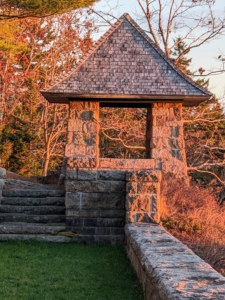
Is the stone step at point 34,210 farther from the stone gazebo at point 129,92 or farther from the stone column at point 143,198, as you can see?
the stone gazebo at point 129,92

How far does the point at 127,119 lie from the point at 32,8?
28.6ft

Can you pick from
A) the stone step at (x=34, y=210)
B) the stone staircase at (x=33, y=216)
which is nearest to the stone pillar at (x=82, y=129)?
the stone staircase at (x=33, y=216)

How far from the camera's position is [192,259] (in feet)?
11.5

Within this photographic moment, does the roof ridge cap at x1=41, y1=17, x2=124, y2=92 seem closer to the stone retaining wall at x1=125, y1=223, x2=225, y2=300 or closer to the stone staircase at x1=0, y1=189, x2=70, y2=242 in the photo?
the stone staircase at x1=0, y1=189, x2=70, y2=242

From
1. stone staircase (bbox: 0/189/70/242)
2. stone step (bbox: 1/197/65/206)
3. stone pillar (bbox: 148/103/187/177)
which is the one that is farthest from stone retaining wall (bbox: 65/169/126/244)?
stone pillar (bbox: 148/103/187/177)

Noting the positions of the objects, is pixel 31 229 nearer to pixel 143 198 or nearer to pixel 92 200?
pixel 92 200

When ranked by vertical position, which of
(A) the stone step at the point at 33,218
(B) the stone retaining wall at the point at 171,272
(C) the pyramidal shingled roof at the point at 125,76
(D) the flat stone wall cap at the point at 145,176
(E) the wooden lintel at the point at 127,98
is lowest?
(A) the stone step at the point at 33,218

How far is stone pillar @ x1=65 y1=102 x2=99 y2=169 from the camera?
1012 centimetres

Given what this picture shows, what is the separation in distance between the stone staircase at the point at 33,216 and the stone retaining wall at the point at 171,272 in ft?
6.18

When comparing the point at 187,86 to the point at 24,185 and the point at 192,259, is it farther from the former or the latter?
the point at 192,259

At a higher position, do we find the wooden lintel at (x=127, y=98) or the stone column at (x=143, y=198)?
the wooden lintel at (x=127, y=98)

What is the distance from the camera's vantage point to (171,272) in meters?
3.00

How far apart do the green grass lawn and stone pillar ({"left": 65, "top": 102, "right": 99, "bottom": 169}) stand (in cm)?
427

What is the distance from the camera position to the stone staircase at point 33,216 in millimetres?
6301
